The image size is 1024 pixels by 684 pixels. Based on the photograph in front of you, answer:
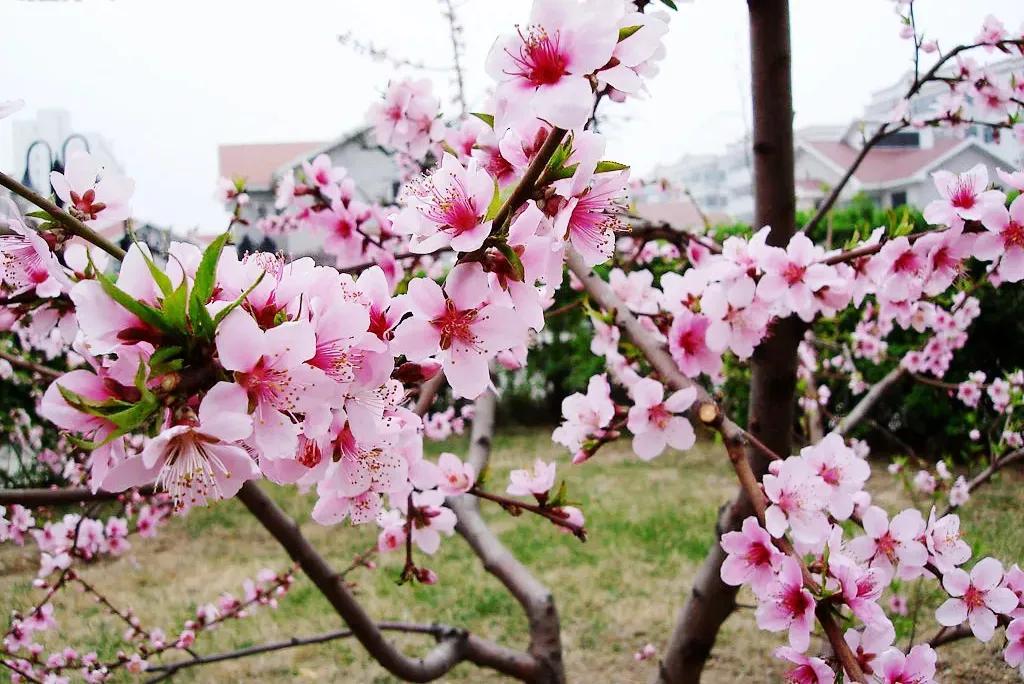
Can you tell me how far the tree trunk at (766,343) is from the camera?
1.64m

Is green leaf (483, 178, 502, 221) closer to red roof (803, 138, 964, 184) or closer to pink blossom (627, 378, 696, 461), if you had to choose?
pink blossom (627, 378, 696, 461)

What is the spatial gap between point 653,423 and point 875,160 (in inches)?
640

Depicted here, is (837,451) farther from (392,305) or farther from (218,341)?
(218,341)

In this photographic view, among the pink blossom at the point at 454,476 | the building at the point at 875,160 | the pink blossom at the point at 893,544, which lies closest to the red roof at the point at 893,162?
the building at the point at 875,160

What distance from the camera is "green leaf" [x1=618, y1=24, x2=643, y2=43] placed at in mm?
635

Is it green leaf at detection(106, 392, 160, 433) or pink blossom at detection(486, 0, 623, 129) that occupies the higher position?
pink blossom at detection(486, 0, 623, 129)

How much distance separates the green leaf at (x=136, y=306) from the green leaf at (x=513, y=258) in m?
0.28

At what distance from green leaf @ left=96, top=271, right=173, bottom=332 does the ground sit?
1.69 meters

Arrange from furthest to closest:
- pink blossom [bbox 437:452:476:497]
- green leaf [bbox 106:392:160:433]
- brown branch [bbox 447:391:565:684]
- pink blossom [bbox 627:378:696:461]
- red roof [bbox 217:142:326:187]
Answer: red roof [bbox 217:142:326:187], brown branch [bbox 447:391:565:684], pink blossom [bbox 437:452:476:497], pink blossom [bbox 627:378:696:461], green leaf [bbox 106:392:160:433]

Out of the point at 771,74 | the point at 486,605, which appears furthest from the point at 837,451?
the point at 486,605

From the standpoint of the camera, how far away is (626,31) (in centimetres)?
64

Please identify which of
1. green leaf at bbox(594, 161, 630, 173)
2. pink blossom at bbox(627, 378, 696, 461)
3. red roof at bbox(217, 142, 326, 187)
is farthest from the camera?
red roof at bbox(217, 142, 326, 187)

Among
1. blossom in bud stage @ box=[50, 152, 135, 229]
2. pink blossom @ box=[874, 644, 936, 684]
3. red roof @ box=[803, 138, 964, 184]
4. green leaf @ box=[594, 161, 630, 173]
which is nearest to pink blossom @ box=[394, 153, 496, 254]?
green leaf @ box=[594, 161, 630, 173]

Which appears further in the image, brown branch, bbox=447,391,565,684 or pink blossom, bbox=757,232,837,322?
brown branch, bbox=447,391,565,684
